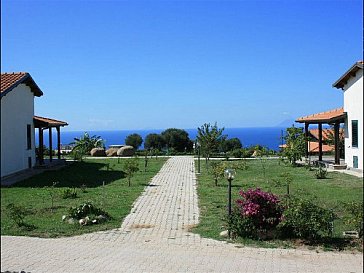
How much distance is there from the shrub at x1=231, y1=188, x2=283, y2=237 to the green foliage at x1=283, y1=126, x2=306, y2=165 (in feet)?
34.2

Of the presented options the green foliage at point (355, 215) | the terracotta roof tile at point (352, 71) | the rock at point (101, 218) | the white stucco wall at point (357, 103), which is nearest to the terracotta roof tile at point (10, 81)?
the white stucco wall at point (357, 103)

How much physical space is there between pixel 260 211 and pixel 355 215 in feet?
8.41

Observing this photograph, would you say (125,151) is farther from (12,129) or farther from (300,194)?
(12,129)

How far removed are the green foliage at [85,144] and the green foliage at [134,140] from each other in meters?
2.81

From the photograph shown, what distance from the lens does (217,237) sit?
7.31m

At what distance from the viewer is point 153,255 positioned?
20.2 feet

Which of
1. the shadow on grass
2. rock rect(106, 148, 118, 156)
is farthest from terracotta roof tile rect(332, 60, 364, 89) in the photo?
rock rect(106, 148, 118, 156)

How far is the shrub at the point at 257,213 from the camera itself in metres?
6.85

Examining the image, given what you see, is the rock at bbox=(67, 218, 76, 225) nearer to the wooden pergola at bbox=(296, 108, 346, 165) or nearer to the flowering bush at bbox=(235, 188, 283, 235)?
the flowering bush at bbox=(235, 188, 283, 235)

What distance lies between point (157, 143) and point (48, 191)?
2187cm

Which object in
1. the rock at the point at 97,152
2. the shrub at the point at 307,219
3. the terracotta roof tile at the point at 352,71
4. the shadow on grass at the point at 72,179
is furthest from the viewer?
the rock at the point at 97,152

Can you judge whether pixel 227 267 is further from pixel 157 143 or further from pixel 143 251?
pixel 157 143

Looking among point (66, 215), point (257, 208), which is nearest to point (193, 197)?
point (66, 215)

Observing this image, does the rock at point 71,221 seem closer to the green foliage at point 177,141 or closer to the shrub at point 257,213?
the shrub at point 257,213
